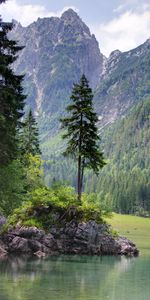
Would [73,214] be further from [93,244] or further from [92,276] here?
[92,276]

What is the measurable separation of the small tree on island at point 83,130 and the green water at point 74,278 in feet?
46.4

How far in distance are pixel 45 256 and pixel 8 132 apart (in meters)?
12.5

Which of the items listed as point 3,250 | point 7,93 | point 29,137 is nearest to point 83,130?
point 3,250

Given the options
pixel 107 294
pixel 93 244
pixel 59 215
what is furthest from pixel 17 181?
pixel 107 294

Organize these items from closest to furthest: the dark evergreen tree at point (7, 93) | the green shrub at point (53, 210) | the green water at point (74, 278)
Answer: the green water at point (74, 278) → the dark evergreen tree at point (7, 93) → the green shrub at point (53, 210)

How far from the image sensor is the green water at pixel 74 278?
25984 mm

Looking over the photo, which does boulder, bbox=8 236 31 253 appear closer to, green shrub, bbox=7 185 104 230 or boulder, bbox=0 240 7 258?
boulder, bbox=0 240 7 258

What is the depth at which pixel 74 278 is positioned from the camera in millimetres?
32625

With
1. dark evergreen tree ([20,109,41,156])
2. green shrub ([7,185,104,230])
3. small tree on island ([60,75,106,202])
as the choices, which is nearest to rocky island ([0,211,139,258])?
→ green shrub ([7,185,104,230])

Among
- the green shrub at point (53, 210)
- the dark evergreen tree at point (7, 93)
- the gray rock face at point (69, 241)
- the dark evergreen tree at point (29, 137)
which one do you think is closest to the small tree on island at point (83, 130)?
the green shrub at point (53, 210)

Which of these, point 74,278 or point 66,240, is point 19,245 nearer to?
point 66,240

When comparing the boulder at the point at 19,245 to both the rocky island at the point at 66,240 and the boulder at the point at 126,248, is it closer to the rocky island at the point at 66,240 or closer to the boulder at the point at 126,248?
the rocky island at the point at 66,240

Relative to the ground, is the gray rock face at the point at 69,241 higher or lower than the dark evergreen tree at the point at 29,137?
lower

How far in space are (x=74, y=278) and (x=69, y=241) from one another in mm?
16553
